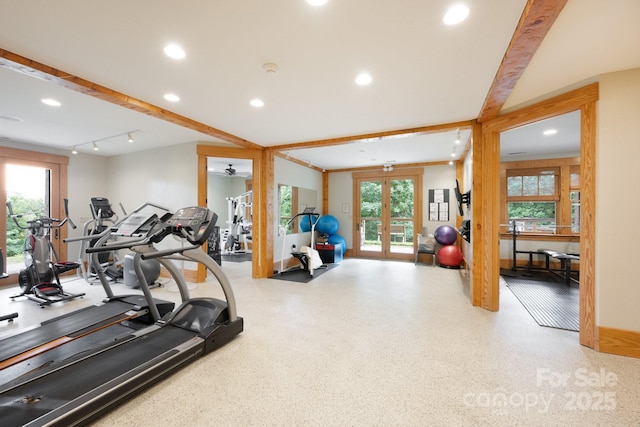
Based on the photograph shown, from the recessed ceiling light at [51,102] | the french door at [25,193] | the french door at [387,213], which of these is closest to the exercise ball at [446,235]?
the french door at [387,213]

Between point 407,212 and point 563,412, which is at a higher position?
point 407,212

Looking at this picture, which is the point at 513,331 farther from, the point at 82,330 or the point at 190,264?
the point at 190,264

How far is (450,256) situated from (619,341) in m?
3.62

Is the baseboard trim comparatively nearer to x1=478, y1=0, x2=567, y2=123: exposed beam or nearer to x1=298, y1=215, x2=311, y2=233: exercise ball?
x1=478, y1=0, x2=567, y2=123: exposed beam

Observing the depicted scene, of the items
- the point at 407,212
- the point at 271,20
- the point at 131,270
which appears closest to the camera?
the point at 271,20

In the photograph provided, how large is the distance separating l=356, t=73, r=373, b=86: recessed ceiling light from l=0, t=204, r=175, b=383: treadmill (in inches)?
103

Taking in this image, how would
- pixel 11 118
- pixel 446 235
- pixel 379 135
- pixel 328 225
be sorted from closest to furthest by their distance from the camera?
1. pixel 11 118
2. pixel 379 135
3. pixel 446 235
4. pixel 328 225

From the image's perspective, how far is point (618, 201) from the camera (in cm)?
232

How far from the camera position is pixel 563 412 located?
170 cm

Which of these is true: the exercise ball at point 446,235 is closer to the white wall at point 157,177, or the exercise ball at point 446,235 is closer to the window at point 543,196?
the window at point 543,196

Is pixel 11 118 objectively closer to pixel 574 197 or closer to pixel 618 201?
pixel 618 201

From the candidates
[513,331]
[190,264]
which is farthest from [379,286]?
[190,264]

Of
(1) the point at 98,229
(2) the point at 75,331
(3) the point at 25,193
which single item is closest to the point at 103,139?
(1) the point at 98,229

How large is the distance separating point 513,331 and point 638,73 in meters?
2.62
